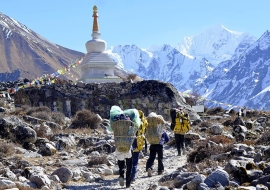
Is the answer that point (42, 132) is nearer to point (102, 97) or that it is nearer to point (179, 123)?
point (179, 123)

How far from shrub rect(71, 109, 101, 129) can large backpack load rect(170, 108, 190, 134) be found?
541 centimetres

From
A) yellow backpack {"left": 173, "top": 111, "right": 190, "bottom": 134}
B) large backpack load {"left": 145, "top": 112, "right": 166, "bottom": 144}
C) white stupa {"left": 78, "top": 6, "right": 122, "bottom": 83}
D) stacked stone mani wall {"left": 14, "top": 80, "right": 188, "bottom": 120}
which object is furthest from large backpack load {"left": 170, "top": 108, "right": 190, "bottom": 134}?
white stupa {"left": 78, "top": 6, "right": 122, "bottom": 83}

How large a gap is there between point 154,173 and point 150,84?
1517 centimetres

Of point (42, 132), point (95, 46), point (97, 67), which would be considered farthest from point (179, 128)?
point (95, 46)

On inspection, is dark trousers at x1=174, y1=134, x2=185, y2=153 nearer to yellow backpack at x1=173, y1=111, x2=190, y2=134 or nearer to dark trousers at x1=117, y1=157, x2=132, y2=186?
yellow backpack at x1=173, y1=111, x2=190, y2=134

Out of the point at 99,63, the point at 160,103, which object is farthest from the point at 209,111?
the point at 99,63

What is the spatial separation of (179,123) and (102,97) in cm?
1130

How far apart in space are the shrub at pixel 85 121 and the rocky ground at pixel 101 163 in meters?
1.32

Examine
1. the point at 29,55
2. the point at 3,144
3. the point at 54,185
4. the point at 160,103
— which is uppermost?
the point at 29,55

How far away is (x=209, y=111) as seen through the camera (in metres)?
30.2

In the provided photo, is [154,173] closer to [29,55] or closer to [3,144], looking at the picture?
[3,144]

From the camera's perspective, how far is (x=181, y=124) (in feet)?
45.9

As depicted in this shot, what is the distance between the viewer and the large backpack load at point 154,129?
10.5 meters

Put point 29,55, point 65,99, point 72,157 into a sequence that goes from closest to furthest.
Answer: point 72,157, point 65,99, point 29,55
